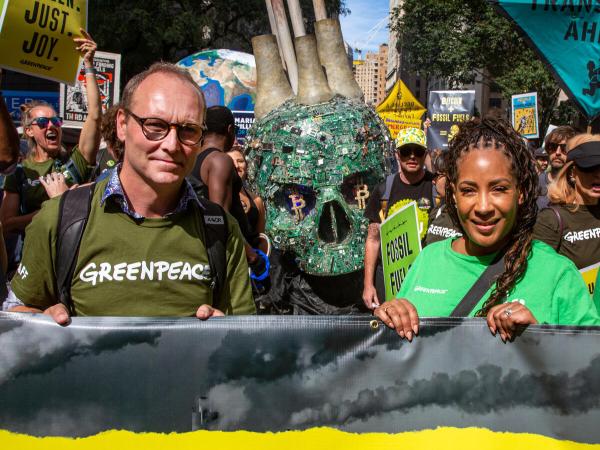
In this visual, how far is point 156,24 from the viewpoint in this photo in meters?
21.9

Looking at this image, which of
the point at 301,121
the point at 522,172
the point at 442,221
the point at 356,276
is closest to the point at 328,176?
the point at 301,121

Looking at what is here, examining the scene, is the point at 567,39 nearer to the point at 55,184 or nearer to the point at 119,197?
the point at 55,184

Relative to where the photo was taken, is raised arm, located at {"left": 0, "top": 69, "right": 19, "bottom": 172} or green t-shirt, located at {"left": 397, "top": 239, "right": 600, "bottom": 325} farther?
raised arm, located at {"left": 0, "top": 69, "right": 19, "bottom": 172}

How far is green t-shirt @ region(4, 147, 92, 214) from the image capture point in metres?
4.62

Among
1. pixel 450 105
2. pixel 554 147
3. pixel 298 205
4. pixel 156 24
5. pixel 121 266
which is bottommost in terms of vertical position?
pixel 450 105

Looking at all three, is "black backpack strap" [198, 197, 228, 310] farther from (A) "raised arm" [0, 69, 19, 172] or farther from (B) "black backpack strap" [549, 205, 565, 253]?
(B) "black backpack strap" [549, 205, 565, 253]

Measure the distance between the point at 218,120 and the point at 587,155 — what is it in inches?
88.9

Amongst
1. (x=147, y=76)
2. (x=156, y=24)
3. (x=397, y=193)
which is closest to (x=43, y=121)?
(x=397, y=193)

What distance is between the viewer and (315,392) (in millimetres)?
2145

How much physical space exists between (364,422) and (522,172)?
3.01ft

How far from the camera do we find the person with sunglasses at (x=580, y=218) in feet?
11.7

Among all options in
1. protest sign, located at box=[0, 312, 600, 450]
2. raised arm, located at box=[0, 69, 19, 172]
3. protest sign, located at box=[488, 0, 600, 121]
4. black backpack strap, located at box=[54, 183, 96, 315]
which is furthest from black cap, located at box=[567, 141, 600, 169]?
raised arm, located at box=[0, 69, 19, 172]

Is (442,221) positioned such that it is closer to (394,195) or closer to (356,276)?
(394,195)

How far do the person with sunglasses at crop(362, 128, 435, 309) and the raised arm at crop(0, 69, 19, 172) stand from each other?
2.68 meters
